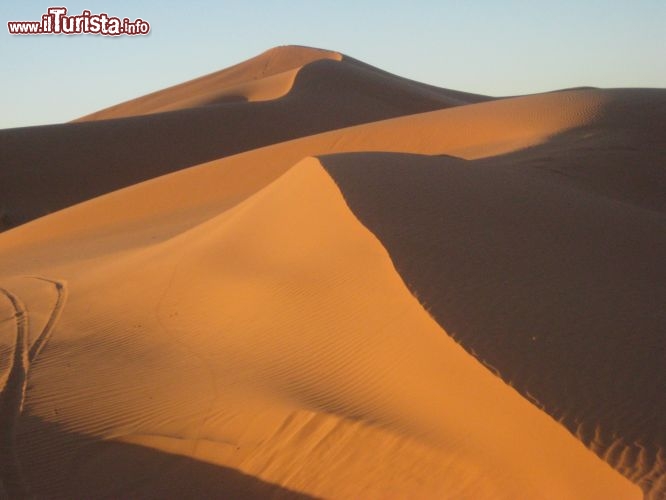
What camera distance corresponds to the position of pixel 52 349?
9.28 metres

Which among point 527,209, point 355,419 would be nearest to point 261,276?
point 527,209

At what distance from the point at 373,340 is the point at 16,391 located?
2.97 m

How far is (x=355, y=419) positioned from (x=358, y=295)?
193cm

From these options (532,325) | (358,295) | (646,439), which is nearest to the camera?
(646,439)

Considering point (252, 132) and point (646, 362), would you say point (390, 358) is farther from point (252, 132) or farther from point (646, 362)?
point (252, 132)

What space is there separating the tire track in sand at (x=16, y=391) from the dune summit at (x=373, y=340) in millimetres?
27

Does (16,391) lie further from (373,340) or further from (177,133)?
(177,133)

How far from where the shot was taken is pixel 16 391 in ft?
25.7

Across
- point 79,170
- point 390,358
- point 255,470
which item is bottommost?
point 79,170

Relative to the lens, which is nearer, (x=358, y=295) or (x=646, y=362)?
(x=646, y=362)

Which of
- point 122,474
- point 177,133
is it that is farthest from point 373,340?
point 177,133

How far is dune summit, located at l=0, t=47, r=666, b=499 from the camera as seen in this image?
552 centimetres

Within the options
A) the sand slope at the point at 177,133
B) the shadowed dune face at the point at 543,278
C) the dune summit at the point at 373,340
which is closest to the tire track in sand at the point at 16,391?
the dune summit at the point at 373,340

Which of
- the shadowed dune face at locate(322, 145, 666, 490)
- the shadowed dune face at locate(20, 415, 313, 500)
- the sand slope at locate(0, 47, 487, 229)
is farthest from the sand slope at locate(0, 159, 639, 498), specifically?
the sand slope at locate(0, 47, 487, 229)
